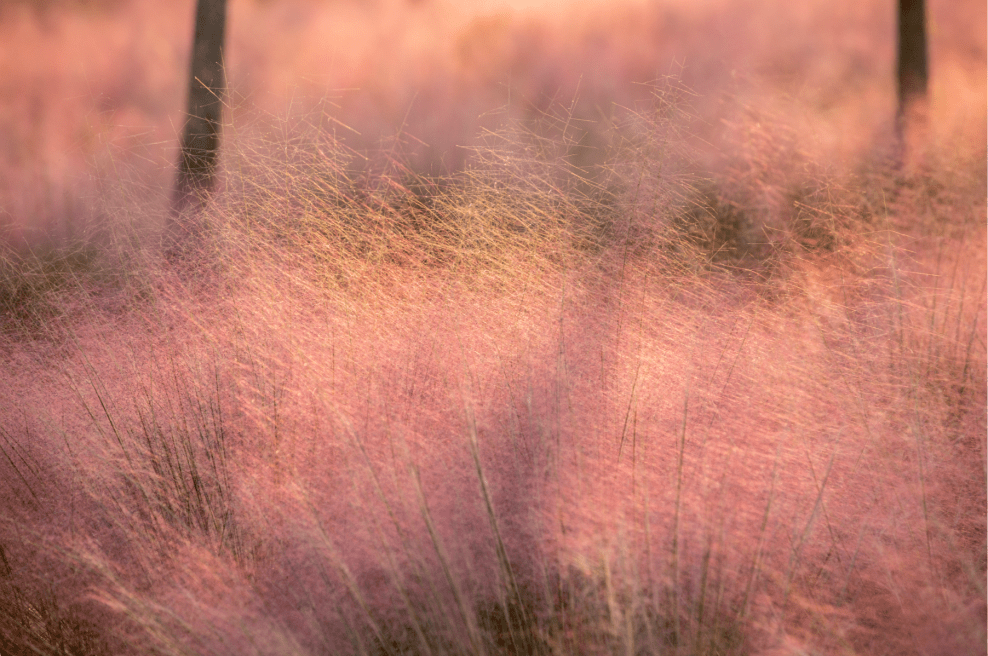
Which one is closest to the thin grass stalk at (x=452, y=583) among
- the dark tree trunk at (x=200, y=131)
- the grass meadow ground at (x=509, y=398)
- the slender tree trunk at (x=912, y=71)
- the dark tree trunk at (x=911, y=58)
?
the grass meadow ground at (x=509, y=398)

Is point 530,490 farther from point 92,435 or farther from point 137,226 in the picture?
point 137,226

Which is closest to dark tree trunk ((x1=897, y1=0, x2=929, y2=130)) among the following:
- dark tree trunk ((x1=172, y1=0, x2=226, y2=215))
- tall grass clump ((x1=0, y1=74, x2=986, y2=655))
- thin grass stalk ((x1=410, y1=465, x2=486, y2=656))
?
tall grass clump ((x1=0, y1=74, x2=986, y2=655))

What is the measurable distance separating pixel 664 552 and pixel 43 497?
1201 millimetres

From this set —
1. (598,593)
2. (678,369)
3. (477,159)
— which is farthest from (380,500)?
(477,159)

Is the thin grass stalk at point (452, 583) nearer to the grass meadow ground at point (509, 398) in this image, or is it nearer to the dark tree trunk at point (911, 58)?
the grass meadow ground at point (509, 398)

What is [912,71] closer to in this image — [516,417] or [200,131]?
[516,417]

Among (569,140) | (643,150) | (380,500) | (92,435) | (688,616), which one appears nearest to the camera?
(688,616)

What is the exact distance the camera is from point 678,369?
3.95ft

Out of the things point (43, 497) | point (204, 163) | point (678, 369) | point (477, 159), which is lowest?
point (43, 497)

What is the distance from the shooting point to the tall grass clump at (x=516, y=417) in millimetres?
810

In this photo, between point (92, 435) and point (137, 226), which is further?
point (137, 226)

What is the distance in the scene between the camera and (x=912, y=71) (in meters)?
2.37

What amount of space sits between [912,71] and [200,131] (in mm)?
3024

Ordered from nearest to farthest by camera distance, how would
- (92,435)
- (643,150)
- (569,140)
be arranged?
(92,435)
(643,150)
(569,140)
